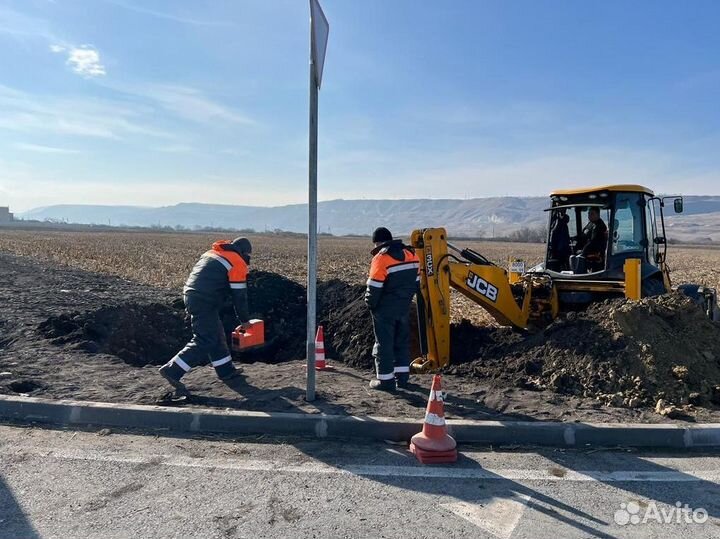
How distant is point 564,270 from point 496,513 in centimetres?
560

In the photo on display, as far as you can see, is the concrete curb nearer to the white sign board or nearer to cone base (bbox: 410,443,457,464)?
cone base (bbox: 410,443,457,464)

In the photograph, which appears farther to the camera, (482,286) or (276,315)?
(276,315)

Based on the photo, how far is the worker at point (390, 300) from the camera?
613cm

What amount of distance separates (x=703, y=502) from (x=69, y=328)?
26.2 feet

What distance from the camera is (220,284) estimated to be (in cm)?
632

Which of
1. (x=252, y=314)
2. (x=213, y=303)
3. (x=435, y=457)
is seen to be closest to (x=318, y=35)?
(x=213, y=303)

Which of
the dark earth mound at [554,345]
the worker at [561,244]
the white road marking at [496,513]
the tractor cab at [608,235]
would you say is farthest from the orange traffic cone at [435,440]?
the worker at [561,244]

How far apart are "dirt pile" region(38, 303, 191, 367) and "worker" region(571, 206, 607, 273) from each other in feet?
20.6

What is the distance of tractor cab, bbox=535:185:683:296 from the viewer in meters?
7.74

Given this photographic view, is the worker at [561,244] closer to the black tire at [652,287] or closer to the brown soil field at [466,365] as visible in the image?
the black tire at [652,287]

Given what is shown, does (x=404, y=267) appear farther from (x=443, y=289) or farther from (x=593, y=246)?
(x=593, y=246)

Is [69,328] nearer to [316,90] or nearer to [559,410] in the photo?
[316,90]

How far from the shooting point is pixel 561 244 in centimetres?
855

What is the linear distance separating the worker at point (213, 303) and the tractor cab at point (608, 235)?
458cm
